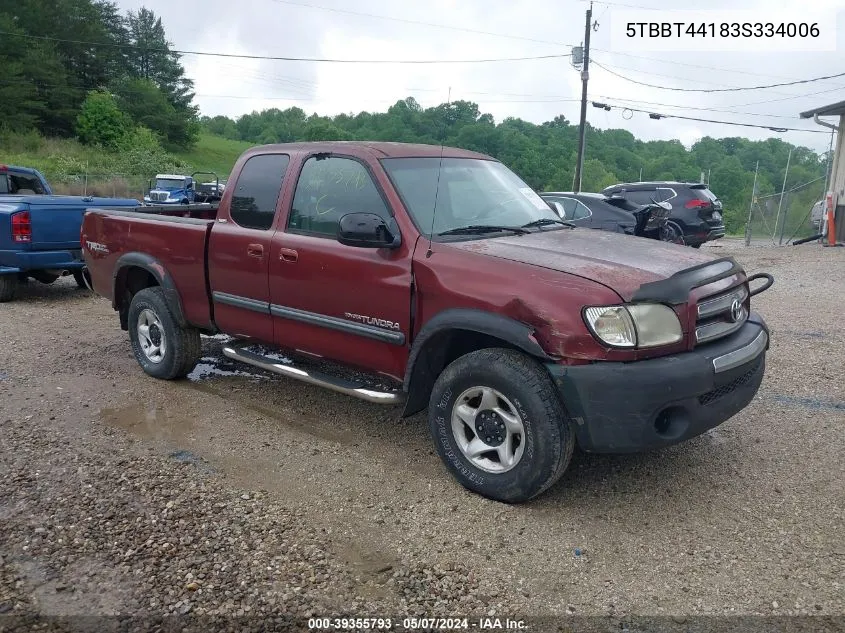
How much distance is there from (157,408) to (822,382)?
5281mm

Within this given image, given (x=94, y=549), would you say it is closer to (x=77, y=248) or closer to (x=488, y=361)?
(x=488, y=361)

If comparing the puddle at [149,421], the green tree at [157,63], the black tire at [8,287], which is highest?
the green tree at [157,63]

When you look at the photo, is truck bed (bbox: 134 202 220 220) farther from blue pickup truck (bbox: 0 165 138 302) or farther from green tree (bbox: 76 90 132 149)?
green tree (bbox: 76 90 132 149)

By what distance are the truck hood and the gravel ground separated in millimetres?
1224

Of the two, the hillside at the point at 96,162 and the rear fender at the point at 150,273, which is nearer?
the rear fender at the point at 150,273

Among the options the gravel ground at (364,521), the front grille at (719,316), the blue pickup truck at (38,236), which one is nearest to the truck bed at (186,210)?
the gravel ground at (364,521)

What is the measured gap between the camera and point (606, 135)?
32062 millimetres

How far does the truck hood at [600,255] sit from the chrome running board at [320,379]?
97 cm

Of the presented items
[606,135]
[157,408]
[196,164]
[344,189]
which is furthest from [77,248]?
[196,164]

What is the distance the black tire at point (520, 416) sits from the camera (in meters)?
3.45

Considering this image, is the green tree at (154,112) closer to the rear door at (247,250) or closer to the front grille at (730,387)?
the rear door at (247,250)

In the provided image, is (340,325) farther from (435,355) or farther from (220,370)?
(220,370)

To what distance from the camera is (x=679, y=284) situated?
351cm

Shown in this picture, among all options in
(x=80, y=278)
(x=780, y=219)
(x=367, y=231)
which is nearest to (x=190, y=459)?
(x=367, y=231)
